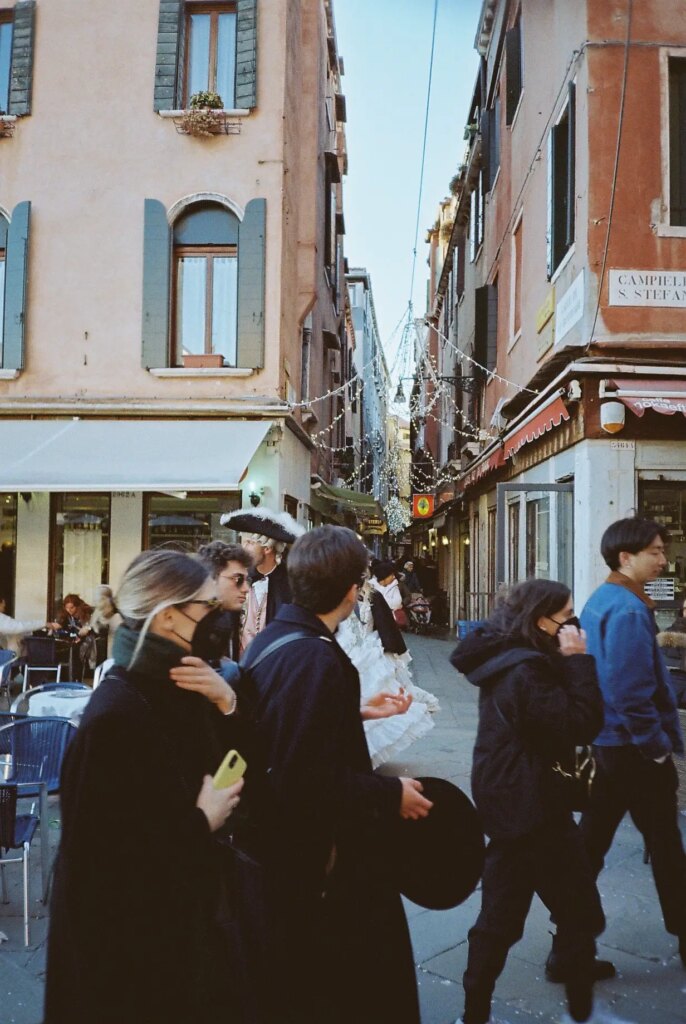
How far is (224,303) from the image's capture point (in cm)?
1270

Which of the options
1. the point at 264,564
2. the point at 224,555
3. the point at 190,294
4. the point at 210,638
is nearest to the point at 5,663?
the point at 264,564

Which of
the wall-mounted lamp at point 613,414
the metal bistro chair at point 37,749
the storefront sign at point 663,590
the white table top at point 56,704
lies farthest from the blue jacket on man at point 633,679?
the storefront sign at point 663,590

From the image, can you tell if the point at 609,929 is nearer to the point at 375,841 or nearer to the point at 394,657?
the point at 375,841

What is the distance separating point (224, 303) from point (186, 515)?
10.7 feet

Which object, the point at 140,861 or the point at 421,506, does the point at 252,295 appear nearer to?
the point at 140,861

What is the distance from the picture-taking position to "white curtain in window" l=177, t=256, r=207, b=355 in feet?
41.8

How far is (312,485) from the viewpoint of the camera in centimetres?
1758

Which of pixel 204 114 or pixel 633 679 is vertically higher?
pixel 204 114

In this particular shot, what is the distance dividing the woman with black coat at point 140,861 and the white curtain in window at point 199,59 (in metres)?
12.9

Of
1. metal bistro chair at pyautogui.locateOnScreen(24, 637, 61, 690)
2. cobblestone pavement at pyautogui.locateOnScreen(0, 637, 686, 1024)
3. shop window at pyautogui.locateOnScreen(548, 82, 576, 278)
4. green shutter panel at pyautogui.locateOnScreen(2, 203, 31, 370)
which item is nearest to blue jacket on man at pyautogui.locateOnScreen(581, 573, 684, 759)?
cobblestone pavement at pyautogui.locateOnScreen(0, 637, 686, 1024)

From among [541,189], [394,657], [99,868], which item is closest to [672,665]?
[394,657]

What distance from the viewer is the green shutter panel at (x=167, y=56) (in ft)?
41.1

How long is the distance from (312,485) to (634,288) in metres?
9.54

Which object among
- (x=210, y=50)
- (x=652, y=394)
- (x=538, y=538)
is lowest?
(x=538, y=538)
